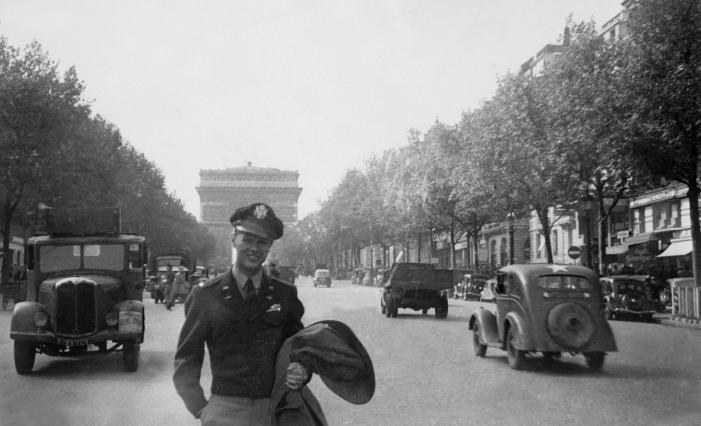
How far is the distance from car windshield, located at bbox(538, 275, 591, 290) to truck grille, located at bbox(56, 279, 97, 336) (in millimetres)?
6920

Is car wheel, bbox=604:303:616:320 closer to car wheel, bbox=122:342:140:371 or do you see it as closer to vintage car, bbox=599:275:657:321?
vintage car, bbox=599:275:657:321

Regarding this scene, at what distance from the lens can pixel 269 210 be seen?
14.8ft

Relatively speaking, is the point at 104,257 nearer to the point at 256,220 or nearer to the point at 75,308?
the point at 75,308

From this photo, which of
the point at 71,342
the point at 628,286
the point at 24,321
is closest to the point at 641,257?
the point at 628,286

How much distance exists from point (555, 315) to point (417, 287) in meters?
14.4

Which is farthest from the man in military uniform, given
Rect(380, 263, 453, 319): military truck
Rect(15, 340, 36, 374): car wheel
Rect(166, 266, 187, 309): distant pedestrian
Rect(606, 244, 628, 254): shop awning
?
Rect(606, 244, 628, 254): shop awning

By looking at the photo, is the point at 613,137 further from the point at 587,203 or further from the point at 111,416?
the point at 111,416

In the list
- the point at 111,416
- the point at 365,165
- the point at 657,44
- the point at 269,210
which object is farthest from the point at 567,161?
the point at 365,165

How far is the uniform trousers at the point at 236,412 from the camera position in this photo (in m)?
4.17

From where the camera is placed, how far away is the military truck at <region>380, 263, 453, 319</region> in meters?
27.7

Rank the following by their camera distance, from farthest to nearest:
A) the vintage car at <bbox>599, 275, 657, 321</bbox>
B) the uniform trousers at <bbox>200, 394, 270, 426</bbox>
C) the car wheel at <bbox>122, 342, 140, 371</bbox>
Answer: the vintage car at <bbox>599, 275, 657, 321</bbox>, the car wheel at <bbox>122, 342, 140, 371</bbox>, the uniform trousers at <bbox>200, 394, 270, 426</bbox>

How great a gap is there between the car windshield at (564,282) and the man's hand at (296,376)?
1032 cm

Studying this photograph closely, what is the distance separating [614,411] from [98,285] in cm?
758

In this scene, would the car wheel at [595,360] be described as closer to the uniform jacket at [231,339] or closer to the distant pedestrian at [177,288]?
the uniform jacket at [231,339]
